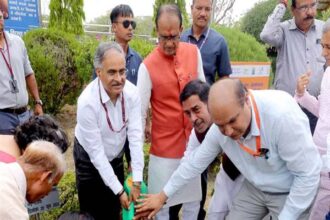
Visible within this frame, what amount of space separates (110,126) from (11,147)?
0.82 meters

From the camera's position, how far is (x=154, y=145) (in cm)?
336

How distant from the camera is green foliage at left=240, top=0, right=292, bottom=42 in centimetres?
1243

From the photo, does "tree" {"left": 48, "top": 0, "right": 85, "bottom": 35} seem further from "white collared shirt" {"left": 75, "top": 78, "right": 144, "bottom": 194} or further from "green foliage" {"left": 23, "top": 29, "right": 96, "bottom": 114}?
"white collared shirt" {"left": 75, "top": 78, "right": 144, "bottom": 194}

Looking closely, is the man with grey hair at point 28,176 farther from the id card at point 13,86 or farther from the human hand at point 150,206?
the id card at point 13,86

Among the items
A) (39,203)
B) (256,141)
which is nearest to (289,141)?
(256,141)

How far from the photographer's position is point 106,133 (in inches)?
114

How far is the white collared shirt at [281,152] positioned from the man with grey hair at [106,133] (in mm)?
604

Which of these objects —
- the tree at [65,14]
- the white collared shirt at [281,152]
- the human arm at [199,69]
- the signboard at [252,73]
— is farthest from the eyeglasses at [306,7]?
the tree at [65,14]

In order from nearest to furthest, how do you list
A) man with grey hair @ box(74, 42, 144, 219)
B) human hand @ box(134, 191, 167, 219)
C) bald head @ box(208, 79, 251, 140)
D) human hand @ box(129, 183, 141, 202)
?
bald head @ box(208, 79, 251, 140) → man with grey hair @ box(74, 42, 144, 219) → human hand @ box(134, 191, 167, 219) → human hand @ box(129, 183, 141, 202)

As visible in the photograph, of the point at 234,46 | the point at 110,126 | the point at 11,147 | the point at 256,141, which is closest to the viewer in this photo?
the point at 11,147

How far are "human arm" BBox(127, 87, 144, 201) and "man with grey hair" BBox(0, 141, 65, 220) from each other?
40.0 inches

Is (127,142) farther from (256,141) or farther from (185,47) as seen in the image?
(256,141)

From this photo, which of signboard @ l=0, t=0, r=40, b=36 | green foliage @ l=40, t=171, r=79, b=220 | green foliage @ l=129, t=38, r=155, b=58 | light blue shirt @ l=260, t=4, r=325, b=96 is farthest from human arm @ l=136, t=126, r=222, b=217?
signboard @ l=0, t=0, r=40, b=36

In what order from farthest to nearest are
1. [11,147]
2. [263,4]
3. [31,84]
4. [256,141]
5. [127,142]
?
[263,4] < [31,84] < [127,142] < [256,141] < [11,147]
